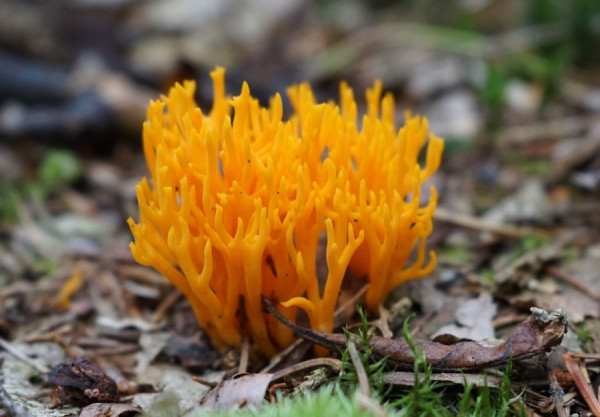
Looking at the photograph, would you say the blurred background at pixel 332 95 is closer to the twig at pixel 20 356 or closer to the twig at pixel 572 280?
the twig at pixel 572 280

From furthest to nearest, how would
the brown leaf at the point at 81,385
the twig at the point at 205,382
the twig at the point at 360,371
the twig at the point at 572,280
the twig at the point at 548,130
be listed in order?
the twig at the point at 548,130
the twig at the point at 572,280
the twig at the point at 205,382
the brown leaf at the point at 81,385
the twig at the point at 360,371

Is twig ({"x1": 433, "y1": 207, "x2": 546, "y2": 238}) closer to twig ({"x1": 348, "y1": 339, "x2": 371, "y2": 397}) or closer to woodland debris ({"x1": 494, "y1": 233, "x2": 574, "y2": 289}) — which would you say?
woodland debris ({"x1": 494, "y1": 233, "x2": 574, "y2": 289})

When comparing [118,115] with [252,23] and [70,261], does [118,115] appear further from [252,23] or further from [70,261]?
[252,23]

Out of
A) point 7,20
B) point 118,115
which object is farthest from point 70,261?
point 7,20

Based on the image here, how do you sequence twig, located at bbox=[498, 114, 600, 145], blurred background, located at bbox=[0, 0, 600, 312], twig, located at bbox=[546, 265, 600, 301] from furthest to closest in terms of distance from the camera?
twig, located at bbox=[498, 114, 600, 145]
blurred background, located at bbox=[0, 0, 600, 312]
twig, located at bbox=[546, 265, 600, 301]

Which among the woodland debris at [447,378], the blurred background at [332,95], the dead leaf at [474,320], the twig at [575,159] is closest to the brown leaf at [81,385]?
the woodland debris at [447,378]

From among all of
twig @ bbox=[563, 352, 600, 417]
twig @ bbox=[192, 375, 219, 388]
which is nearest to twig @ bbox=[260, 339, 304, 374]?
twig @ bbox=[192, 375, 219, 388]

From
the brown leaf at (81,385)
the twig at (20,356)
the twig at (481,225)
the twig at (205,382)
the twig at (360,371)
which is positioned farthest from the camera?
the twig at (481,225)

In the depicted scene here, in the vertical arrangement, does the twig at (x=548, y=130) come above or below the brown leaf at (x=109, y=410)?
above
